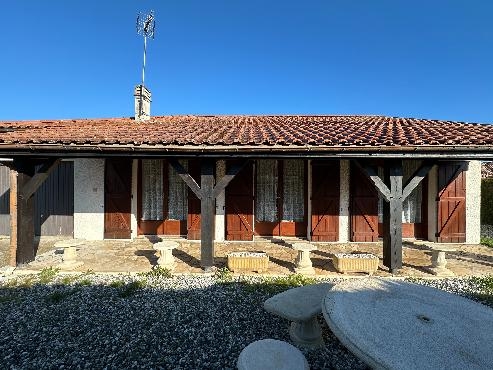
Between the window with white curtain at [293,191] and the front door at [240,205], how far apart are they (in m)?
1.02

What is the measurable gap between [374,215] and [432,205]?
174cm

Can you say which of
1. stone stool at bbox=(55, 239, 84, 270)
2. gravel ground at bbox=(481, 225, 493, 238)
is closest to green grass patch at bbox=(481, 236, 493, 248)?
gravel ground at bbox=(481, 225, 493, 238)

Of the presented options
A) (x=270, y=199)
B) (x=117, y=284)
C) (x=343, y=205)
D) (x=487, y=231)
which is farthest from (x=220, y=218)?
(x=487, y=231)

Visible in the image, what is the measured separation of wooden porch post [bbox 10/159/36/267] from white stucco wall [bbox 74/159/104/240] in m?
2.02

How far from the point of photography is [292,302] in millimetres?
3123

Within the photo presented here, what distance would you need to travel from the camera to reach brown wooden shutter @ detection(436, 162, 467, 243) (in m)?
7.18

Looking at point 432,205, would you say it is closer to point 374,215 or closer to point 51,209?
point 374,215

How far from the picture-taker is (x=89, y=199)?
24.1 ft

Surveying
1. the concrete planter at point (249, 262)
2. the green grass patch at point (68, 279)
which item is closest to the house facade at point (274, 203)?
the concrete planter at point (249, 262)

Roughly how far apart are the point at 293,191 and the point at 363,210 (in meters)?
2.00

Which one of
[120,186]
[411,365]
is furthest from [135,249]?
[411,365]

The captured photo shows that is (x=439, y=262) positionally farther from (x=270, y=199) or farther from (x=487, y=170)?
(x=487, y=170)

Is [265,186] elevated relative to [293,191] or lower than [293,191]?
elevated

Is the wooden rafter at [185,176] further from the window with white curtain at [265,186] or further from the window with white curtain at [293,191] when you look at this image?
the window with white curtain at [293,191]
